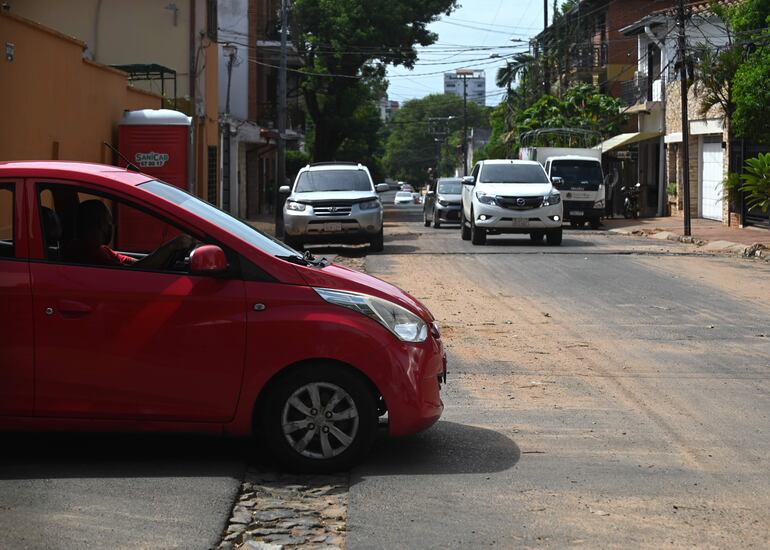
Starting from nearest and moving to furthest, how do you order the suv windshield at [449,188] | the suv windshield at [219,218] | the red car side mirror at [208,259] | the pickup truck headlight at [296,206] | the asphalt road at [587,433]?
the asphalt road at [587,433]
the red car side mirror at [208,259]
the suv windshield at [219,218]
the pickup truck headlight at [296,206]
the suv windshield at [449,188]

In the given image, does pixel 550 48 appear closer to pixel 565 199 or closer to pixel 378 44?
pixel 378 44

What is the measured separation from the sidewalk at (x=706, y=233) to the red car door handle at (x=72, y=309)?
61.7 ft

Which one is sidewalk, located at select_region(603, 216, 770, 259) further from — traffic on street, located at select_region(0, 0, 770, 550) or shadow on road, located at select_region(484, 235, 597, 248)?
traffic on street, located at select_region(0, 0, 770, 550)

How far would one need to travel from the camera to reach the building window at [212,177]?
33562mm

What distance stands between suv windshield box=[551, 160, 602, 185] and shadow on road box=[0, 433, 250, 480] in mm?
31459

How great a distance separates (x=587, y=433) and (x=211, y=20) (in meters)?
28.7

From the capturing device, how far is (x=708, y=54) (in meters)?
33.5

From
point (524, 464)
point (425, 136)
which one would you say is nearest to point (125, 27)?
point (524, 464)

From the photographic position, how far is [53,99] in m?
18.1

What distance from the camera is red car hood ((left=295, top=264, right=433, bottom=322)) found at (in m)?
6.85

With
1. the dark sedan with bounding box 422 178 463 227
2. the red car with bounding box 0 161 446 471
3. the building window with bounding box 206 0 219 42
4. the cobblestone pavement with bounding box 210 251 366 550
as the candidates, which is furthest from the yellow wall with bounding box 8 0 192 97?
the cobblestone pavement with bounding box 210 251 366 550

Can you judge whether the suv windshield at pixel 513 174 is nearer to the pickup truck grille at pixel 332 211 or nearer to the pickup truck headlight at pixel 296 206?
the pickup truck grille at pixel 332 211

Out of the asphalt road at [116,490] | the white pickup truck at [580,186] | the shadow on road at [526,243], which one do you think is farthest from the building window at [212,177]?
the asphalt road at [116,490]

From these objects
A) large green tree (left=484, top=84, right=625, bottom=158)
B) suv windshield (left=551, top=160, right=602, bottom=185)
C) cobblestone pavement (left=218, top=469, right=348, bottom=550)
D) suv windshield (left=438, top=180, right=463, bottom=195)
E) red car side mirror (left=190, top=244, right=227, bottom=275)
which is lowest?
cobblestone pavement (left=218, top=469, right=348, bottom=550)
